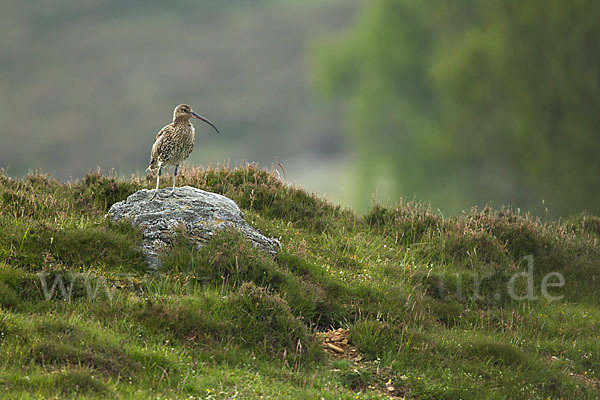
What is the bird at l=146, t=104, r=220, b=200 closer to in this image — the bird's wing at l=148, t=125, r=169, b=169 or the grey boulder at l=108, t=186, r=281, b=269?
the bird's wing at l=148, t=125, r=169, b=169

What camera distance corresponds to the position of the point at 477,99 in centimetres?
4050

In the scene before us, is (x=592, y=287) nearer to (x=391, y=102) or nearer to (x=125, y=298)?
(x=125, y=298)

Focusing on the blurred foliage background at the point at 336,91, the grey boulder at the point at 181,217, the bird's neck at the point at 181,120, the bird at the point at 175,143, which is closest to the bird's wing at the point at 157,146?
the bird at the point at 175,143

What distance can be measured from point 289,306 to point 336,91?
2307 inches

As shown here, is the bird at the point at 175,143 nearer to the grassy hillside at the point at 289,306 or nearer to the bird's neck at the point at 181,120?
the bird's neck at the point at 181,120

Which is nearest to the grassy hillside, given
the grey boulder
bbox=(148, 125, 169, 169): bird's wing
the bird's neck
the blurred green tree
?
the grey boulder

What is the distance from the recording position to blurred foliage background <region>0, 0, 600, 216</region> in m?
34.4

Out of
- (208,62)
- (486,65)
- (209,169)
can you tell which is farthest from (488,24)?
(208,62)

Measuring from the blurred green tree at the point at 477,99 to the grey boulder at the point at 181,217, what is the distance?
42.4 feet

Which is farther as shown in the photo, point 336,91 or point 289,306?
point 336,91

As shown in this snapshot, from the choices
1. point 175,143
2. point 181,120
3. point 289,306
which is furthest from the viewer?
point 181,120

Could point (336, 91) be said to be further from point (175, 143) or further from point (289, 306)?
point (289, 306)

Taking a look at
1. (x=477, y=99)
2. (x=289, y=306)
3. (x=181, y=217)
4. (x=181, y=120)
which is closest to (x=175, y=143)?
(x=181, y=120)

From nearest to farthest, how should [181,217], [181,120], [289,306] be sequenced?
[289,306]
[181,217]
[181,120]
